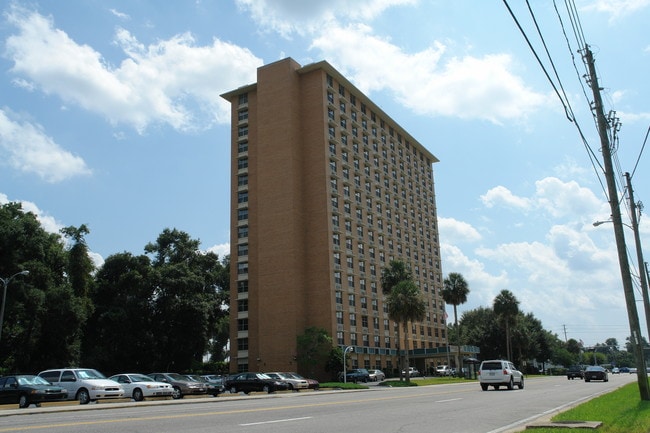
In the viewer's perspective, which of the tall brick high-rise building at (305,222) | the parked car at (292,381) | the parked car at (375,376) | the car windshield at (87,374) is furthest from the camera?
the tall brick high-rise building at (305,222)

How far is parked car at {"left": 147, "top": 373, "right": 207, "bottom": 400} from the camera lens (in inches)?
1383

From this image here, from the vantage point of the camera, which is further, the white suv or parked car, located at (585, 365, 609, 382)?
parked car, located at (585, 365, 609, 382)

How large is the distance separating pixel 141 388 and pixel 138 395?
1.26 feet

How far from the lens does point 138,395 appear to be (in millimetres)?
30281

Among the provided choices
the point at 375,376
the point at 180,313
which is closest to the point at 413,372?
the point at 375,376

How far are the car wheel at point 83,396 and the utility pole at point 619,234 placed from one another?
2297 centimetres

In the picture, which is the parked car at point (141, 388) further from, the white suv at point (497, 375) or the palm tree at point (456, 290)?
the palm tree at point (456, 290)

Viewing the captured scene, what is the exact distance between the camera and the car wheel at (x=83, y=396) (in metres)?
26.7

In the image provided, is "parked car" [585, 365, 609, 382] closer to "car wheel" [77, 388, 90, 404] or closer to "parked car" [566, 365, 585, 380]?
"parked car" [566, 365, 585, 380]

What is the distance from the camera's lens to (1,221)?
5312 cm

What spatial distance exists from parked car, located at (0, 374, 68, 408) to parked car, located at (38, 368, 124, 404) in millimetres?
852

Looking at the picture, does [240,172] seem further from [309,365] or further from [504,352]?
[504,352]

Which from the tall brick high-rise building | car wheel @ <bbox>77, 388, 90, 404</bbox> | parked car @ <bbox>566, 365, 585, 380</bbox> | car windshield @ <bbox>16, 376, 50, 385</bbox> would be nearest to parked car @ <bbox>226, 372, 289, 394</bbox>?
car wheel @ <bbox>77, 388, 90, 404</bbox>

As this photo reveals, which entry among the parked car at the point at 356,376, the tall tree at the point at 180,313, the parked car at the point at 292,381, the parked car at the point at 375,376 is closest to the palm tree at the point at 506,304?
the parked car at the point at 375,376
